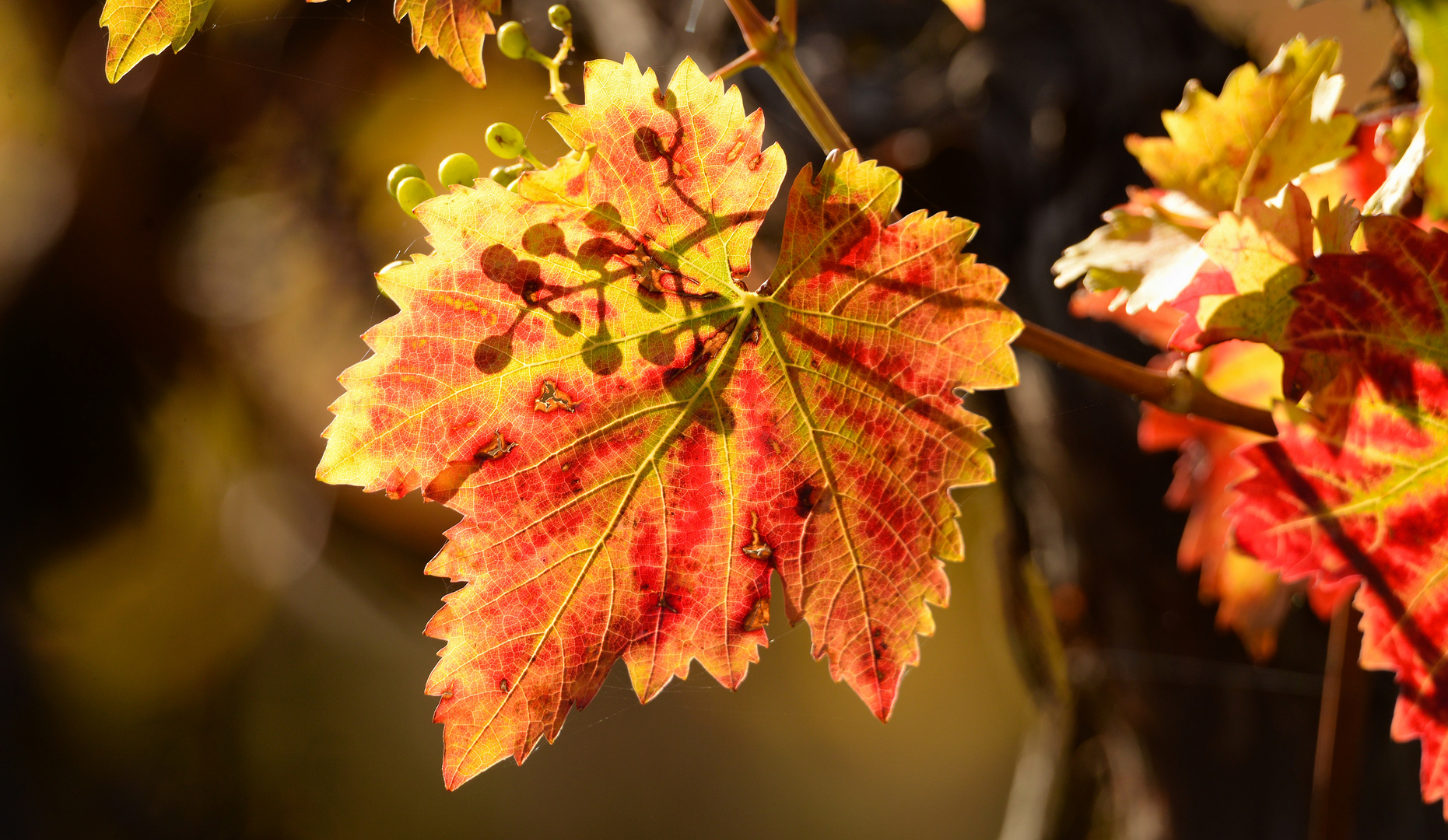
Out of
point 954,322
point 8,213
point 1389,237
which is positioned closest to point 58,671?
point 8,213

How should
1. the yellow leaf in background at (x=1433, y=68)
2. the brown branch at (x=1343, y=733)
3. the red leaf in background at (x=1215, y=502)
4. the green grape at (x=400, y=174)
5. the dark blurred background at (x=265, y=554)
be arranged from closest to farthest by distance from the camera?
the yellow leaf in background at (x=1433, y=68)
the green grape at (x=400, y=174)
the brown branch at (x=1343, y=733)
the red leaf in background at (x=1215, y=502)
the dark blurred background at (x=265, y=554)

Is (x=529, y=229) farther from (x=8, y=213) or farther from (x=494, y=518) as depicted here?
(x=8, y=213)

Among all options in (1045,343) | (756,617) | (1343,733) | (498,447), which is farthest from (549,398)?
(1343,733)

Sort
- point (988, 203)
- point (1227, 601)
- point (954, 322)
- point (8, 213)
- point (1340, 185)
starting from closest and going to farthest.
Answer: point (954, 322), point (1340, 185), point (1227, 601), point (988, 203), point (8, 213)

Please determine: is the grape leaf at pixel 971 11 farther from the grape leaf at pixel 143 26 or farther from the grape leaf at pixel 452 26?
the grape leaf at pixel 143 26

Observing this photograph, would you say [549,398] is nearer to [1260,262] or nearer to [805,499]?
[805,499]

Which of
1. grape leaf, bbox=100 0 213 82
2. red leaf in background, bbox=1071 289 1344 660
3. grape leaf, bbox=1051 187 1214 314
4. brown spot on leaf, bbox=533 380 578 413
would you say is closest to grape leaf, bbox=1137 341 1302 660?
red leaf in background, bbox=1071 289 1344 660

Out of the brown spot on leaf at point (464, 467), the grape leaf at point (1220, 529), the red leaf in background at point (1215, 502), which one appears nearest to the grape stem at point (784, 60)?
the brown spot on leaf at point (464, 467)
